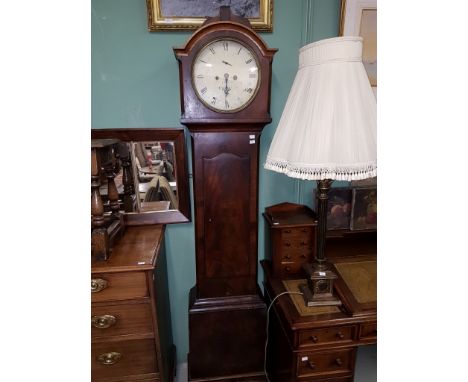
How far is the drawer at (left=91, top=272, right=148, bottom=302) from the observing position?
1.12 meters

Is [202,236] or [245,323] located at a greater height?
[202,236]

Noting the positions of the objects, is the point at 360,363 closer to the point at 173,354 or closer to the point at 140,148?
the point at 173,354

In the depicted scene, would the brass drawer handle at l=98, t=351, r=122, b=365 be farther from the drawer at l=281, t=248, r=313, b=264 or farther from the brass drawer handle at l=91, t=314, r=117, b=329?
the drawer at l=281, t=248, r=313, b=264

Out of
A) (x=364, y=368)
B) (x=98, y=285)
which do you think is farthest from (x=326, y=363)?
(x=98, y=285)

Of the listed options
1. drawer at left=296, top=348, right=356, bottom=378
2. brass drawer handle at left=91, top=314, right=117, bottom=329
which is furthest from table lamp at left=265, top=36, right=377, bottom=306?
brass drawer handle at left=91, top=314, right=117, bottom=329

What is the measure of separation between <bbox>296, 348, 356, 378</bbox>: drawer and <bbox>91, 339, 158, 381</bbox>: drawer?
24.6 inches

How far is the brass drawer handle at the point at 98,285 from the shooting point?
1.11 m

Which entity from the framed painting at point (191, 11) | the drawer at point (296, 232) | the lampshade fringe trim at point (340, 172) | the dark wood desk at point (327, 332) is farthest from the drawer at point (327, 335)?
the framed painting at point (191, 11)

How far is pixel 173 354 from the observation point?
169cm

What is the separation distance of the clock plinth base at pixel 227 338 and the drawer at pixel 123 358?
26 centimetres

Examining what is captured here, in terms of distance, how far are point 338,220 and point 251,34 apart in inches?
40.5

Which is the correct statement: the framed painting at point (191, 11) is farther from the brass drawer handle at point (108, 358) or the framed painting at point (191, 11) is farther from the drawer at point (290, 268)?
the brass drawer handle at point (108, 358)

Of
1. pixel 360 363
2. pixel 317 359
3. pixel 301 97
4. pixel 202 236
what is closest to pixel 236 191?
pixel 202 236

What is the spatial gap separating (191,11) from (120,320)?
1.39 m
